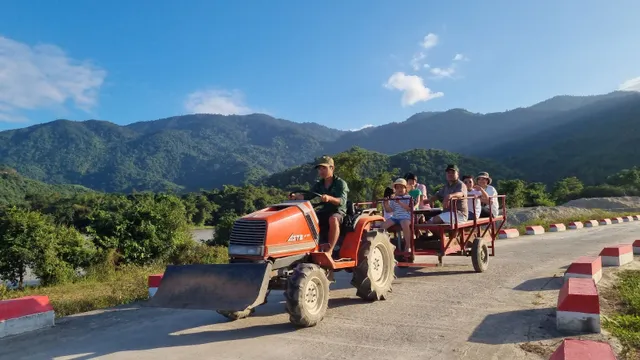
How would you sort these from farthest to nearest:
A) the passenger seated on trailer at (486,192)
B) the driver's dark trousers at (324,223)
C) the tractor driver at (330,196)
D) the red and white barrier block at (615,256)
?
the passenger seated on trailer at (486,192) → the red and white barrier block at (615,256) → the driver's dark trousers at (324,223) → the tractor driver at (330,196)

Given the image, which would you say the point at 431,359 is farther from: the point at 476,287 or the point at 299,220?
the point at 476,287

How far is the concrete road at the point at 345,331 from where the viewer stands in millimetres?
4594

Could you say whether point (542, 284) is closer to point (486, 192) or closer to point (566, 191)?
point (486, 192)

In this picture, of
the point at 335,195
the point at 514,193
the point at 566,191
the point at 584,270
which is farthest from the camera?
the point at 566,191

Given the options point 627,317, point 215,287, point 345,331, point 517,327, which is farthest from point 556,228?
point 215,287

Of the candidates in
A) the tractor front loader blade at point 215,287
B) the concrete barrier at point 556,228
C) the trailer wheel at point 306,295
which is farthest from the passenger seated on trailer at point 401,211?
the concrete barrier at point 556,228

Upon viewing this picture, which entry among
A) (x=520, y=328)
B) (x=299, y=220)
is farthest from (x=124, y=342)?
(x=520, y=328)

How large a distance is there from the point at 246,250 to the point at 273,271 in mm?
446

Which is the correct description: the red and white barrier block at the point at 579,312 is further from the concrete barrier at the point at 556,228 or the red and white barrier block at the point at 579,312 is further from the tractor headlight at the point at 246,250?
the concrete barrier at the point at 556,228

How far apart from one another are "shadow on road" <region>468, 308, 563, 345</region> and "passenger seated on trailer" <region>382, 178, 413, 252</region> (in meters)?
2.60

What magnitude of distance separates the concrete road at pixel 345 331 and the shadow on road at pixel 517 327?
0.01 metres

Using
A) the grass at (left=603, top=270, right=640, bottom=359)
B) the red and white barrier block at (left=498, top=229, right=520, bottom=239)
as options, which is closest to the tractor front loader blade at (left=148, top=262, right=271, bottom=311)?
the grass at (left=603, top=270, right=640, bottom=359)

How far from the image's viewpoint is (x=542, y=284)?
7637 millimetres

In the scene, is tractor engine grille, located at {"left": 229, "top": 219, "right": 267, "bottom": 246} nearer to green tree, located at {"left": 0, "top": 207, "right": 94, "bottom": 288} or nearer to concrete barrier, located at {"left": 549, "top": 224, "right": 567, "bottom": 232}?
green tree, located at {"left": 0, "top": 207, "right": 94, "bottom": 288}
